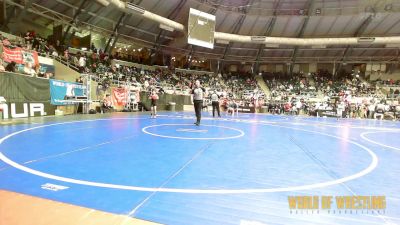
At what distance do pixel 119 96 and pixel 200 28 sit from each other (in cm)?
1313

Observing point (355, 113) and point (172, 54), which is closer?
point (355, 113)

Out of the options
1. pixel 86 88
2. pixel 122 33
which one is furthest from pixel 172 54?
pixel 86 88

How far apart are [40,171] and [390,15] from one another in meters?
38.2

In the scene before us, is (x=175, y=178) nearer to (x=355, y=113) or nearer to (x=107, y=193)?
(x=107, y=193)

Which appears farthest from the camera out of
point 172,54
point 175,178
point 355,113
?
point 172,54

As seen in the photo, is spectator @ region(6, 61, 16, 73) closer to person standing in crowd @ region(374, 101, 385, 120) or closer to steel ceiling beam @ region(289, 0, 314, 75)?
person standing in crowd @ region(374, 101, 385, 120)

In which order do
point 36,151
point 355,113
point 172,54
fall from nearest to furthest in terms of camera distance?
point 36,151, point 355,113, point 172,54

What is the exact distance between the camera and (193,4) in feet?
98.6

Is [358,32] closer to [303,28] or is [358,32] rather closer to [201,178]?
[303,28]

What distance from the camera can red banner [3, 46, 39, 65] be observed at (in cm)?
1364

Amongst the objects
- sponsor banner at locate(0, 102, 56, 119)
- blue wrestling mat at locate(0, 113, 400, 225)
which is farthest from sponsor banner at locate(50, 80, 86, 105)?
blue wrestling mat at locate(0, 113, 400, 225)

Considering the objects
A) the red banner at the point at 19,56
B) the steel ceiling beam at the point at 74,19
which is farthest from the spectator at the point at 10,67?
the steel ceiling beam at the point at 74,19

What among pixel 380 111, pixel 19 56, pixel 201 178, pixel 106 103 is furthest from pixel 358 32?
pixel 201 178

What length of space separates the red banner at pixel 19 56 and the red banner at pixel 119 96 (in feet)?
18.3
